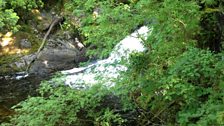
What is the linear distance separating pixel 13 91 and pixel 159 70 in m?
6.40

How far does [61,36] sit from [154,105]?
9536mm

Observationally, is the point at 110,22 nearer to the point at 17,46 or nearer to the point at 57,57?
the point at 57,57

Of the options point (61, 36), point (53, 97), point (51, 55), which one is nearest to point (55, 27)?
point (61, 36)

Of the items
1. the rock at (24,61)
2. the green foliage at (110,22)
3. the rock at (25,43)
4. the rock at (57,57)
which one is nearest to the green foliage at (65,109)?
the green foliage at (110,22)

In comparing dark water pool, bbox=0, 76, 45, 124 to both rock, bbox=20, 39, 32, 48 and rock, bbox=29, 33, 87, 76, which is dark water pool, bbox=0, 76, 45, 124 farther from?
rock, bbox=20, 39, 32, 48

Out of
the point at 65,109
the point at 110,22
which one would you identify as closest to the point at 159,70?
the point at 110,22

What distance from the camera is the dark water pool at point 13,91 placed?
8241mm

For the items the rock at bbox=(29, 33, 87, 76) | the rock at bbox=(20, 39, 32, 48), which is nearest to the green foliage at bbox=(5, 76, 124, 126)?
the rock at bbox=(29, 33, 87, 76)

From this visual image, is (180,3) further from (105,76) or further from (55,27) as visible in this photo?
(55,27)

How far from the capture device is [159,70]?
3.76 metres

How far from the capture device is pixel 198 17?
4.04 metres

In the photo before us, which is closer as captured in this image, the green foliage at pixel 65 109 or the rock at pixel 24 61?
the green foliage at pixel 65 109

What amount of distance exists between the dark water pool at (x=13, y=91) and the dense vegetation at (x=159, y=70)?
137 inches

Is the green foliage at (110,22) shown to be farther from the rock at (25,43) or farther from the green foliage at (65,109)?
the rock at (25,43)
